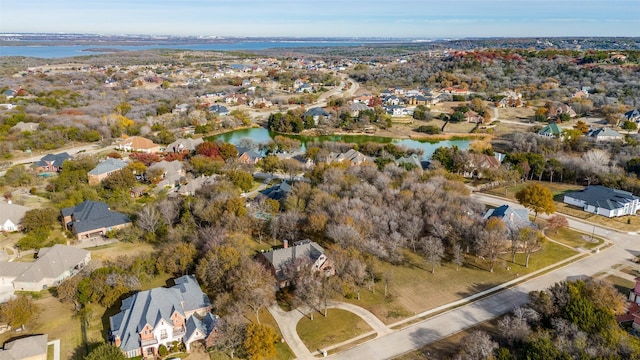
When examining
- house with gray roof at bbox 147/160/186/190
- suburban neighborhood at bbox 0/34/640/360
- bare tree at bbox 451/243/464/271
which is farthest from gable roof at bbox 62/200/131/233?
bare tree at bbox 451/243/464/271

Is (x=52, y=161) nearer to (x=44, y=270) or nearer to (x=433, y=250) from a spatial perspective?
(x=44, y=270)

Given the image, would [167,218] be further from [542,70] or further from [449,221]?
[542,70]

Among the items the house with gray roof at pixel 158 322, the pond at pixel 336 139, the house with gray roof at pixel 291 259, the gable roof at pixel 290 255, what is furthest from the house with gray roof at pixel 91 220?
the pond at pixel 336 139

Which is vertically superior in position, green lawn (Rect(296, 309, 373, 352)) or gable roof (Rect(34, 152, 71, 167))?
gable roof (Rect(34, 152, 71, 167))

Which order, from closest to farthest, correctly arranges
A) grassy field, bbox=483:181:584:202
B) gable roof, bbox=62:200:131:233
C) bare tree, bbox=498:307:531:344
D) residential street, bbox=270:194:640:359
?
1. bare tree, bbox=498:307:531:344
2. residential street, bbox=270:194:640:359
3. gable roof, bbox=62:200:131:233
4. grassy field, bbox=483:181:584:202

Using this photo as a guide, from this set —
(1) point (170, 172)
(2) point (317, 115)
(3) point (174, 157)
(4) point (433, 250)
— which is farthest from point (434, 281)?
(2) point (317, 115)

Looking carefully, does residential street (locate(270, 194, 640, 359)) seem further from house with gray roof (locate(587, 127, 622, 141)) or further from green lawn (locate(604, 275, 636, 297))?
Result: house with gray roof (locate(587, 127, 622, 141))

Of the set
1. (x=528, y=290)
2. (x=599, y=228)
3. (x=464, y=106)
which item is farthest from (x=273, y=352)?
(x=464, y=106)

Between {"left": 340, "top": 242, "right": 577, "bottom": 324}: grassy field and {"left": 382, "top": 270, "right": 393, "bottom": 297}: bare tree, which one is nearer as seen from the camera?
{"left": 340, "top": 242, "right": 577, "bottom": 324}: grassy field

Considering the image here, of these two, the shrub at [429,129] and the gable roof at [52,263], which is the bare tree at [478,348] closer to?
the gable roof at [52,263]
